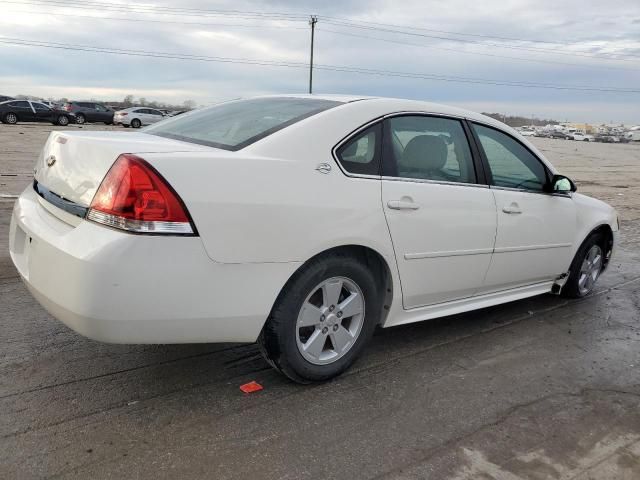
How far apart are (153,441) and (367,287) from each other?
1.40 metres

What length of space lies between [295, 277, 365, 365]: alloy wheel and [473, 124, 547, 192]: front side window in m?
1.46

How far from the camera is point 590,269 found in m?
5.34

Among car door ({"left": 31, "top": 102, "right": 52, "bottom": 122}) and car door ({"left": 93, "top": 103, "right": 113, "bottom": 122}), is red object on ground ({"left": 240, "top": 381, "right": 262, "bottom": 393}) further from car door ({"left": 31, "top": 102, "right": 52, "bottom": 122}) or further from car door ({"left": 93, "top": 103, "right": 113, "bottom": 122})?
car door ({"left": 93, "top": 103, "right": 113, "bottom": 122})

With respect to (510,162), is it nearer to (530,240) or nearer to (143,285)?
(530,240)

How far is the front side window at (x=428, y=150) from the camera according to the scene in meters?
3.50

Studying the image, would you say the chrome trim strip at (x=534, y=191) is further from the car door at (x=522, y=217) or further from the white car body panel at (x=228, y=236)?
the white car body panel at (x=228, y=236)

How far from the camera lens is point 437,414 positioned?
310 cm

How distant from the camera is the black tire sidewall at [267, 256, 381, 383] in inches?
118

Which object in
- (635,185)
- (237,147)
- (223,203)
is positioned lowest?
(635,185)

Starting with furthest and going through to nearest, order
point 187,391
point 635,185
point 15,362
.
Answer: point 635,185, point 15,362, point 187,391

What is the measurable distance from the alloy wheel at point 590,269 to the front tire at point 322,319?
260 cm

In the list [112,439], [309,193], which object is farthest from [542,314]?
[112,439]

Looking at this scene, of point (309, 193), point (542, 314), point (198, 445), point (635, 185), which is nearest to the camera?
point (198, 445)

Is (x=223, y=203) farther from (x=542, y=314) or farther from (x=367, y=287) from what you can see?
(x=542, y=314)
